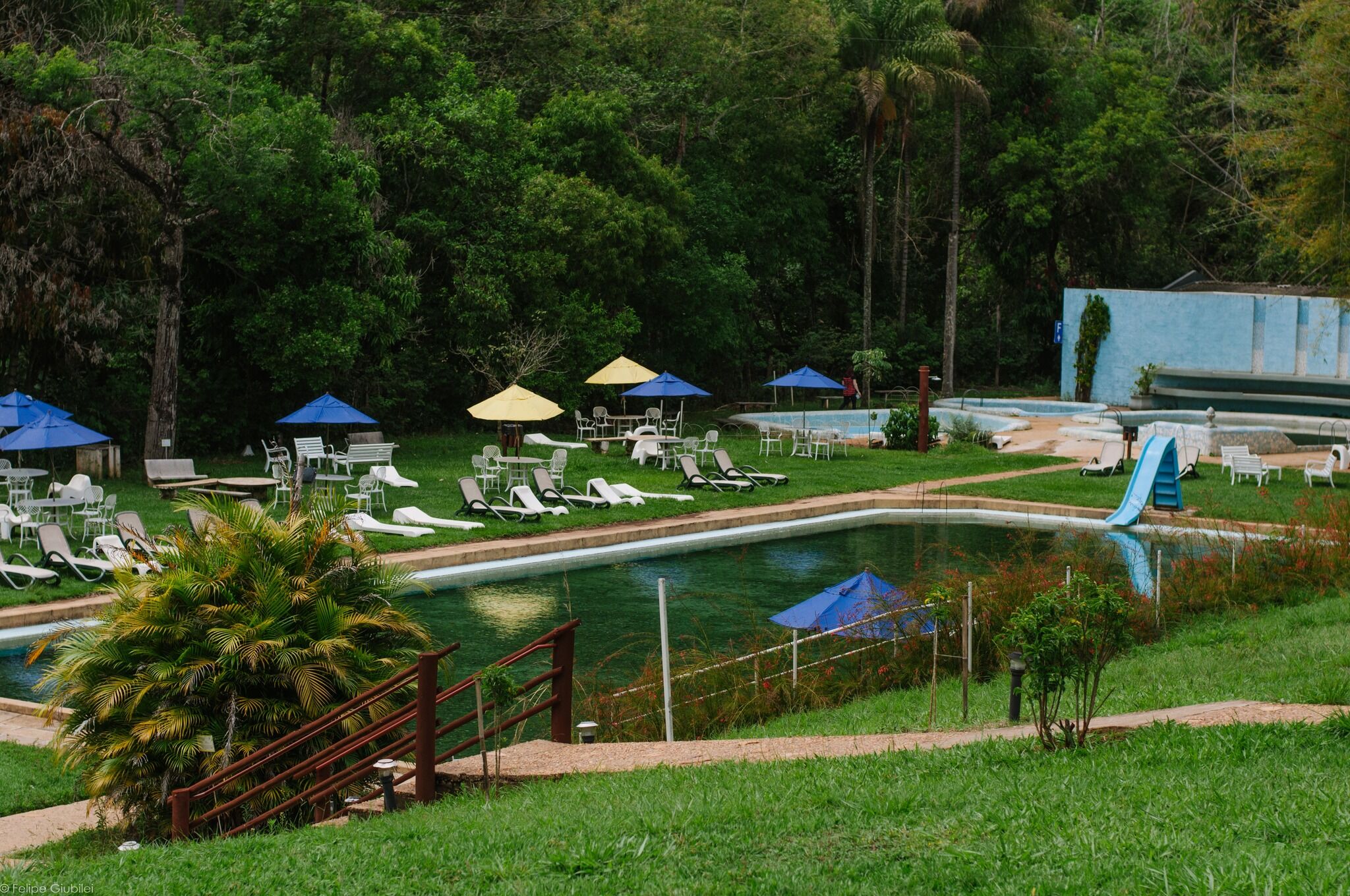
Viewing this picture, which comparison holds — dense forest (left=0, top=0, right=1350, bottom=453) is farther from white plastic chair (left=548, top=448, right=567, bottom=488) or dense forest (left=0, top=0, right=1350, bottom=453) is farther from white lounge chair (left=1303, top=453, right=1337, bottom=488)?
white plastic chair (left=548, top=448, right=567, bottom=488)

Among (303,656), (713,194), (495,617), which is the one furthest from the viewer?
(713,194)

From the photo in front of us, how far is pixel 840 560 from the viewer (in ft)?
60.4

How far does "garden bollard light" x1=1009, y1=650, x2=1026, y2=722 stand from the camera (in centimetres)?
791

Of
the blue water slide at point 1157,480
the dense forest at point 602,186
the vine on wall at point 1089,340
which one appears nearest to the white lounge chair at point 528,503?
the dense forest at point 602,186

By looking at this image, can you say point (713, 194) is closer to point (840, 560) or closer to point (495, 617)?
point (840, 560)

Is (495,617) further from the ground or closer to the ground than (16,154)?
closer to the ground

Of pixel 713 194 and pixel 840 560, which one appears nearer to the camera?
pixel 840 560

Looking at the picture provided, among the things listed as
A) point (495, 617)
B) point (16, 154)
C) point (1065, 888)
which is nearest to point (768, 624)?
point (495, 617)

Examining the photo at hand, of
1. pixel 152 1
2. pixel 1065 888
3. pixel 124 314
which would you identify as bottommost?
pixel 1065 888

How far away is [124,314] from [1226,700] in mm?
22407

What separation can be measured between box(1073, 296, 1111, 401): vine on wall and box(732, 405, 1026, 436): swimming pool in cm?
449

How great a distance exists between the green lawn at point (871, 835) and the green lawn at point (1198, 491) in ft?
44.6

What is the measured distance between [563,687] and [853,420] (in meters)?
29.0

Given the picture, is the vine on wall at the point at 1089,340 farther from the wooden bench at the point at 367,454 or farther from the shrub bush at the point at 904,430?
the wooden bench at the point at 367,454
